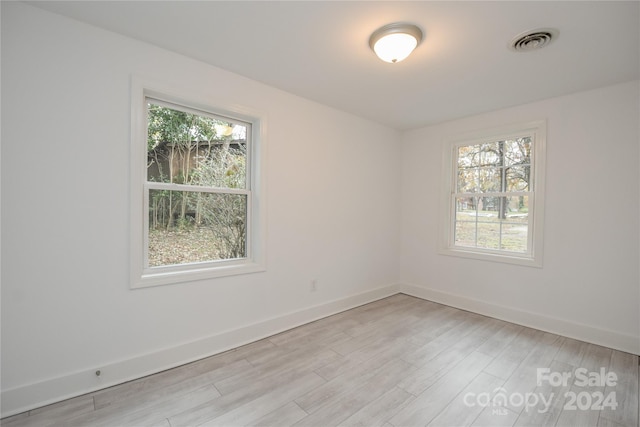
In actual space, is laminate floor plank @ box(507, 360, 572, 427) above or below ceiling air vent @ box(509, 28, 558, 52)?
below

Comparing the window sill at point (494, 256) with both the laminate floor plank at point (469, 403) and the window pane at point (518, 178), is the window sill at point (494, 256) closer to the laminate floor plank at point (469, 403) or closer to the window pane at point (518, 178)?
the window pane at point (518, 178)

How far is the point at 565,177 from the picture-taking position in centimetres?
291

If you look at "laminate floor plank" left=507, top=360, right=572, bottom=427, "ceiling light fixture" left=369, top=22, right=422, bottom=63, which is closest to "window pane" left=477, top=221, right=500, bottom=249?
"laminate floor plank" left=507, top=360, right=572, bottom=427

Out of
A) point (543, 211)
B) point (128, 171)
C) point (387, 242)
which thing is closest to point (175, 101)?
point (128, 171)

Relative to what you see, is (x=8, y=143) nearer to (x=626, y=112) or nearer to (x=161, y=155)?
(x=161, y=155)

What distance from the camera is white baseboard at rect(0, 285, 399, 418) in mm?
1731

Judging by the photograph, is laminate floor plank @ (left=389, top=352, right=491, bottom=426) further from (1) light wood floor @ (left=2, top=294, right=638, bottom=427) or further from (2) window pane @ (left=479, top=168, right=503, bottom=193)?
(2) window pane @ (left=479, top=168, right=503, bottom=193)

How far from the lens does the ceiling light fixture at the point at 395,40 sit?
1870 millimetres

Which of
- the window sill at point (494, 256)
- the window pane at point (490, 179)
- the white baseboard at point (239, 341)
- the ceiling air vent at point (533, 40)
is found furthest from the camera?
the window pane at point (490, 179)

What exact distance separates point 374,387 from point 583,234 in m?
2.57

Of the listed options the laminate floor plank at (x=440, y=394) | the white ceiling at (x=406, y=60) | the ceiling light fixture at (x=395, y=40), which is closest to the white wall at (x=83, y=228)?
the white ceiling at (x=406, y=60)

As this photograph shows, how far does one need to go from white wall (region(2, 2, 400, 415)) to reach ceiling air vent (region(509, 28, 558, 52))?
2030 mm

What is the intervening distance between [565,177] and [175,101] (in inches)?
149

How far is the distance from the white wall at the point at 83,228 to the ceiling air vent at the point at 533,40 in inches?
79.9
